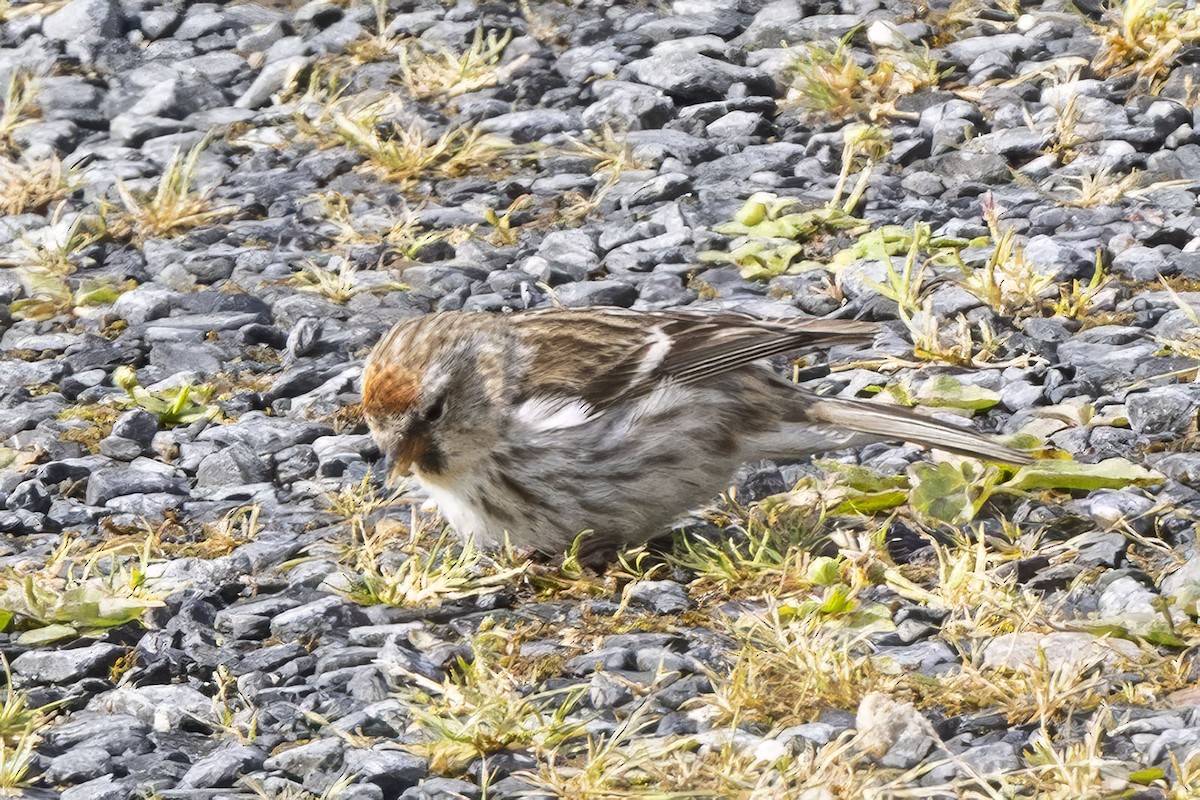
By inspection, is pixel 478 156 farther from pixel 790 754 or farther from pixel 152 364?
pixel 790 754

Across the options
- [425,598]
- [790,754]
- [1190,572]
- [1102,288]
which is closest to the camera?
[790,754]

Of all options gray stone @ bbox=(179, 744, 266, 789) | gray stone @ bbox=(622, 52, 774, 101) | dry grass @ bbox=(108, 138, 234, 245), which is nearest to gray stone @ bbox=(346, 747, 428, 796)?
gray stone @ bbox=(179, 744, 266, 789)

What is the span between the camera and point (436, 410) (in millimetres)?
4676

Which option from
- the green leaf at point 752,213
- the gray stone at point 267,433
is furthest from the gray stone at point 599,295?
the gray stone at point 267,433

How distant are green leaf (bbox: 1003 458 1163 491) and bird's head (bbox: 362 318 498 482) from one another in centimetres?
139

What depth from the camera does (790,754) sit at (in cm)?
351

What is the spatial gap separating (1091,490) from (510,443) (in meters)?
1.51

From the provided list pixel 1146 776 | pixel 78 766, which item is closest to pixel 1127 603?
pixel 1146 776

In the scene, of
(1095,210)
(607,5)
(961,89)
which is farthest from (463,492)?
(607,5)

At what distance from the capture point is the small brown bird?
4652 millimetres

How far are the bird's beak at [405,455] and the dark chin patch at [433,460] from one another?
13mm

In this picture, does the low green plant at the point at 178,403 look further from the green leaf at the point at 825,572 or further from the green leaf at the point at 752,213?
the green leaf at the point at 825,572

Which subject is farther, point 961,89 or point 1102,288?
point 961,89

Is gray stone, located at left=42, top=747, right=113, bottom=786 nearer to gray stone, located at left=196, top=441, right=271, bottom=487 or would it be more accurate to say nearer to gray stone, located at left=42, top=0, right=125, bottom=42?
gray stone, located at left=196, top=441, right=271, bottom=487
